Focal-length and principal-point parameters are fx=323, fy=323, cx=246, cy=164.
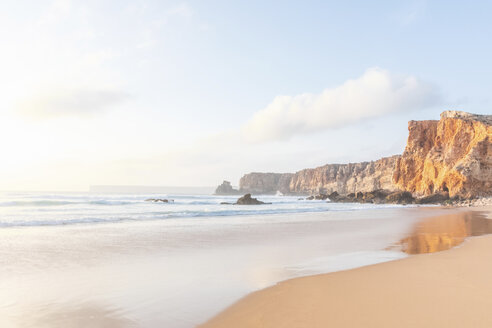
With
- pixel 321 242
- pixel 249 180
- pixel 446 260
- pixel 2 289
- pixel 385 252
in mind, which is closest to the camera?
pixel 2 289

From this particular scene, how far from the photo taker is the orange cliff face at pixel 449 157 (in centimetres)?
3906

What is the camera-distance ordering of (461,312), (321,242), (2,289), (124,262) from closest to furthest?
(461,312) → (2,289) → (124,262) → (321,242)

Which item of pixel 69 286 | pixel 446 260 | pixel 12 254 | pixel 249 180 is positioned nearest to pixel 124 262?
pixel 69 286

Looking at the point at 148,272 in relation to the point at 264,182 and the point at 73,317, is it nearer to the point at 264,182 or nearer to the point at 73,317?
the point at 73,317

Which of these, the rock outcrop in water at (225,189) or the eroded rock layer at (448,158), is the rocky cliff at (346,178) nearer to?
the eroded rock layer at (448,158)

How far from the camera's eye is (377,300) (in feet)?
12.3

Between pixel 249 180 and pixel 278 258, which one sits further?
pixel 249 180

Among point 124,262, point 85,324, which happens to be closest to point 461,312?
point 85,324

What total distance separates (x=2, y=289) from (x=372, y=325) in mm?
5007

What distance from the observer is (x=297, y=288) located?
4410 mm

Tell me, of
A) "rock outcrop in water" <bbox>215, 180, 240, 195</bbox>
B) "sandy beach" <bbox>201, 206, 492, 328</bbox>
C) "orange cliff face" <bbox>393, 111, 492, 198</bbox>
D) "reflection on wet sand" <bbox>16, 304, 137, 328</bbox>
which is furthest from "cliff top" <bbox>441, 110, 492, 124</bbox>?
"rock outcrop in water" <bbox>215, 180, 240, 195</bbox>

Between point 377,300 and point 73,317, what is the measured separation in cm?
341

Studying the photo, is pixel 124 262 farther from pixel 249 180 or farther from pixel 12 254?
pixel 249 180

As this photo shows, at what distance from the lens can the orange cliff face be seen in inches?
1538
